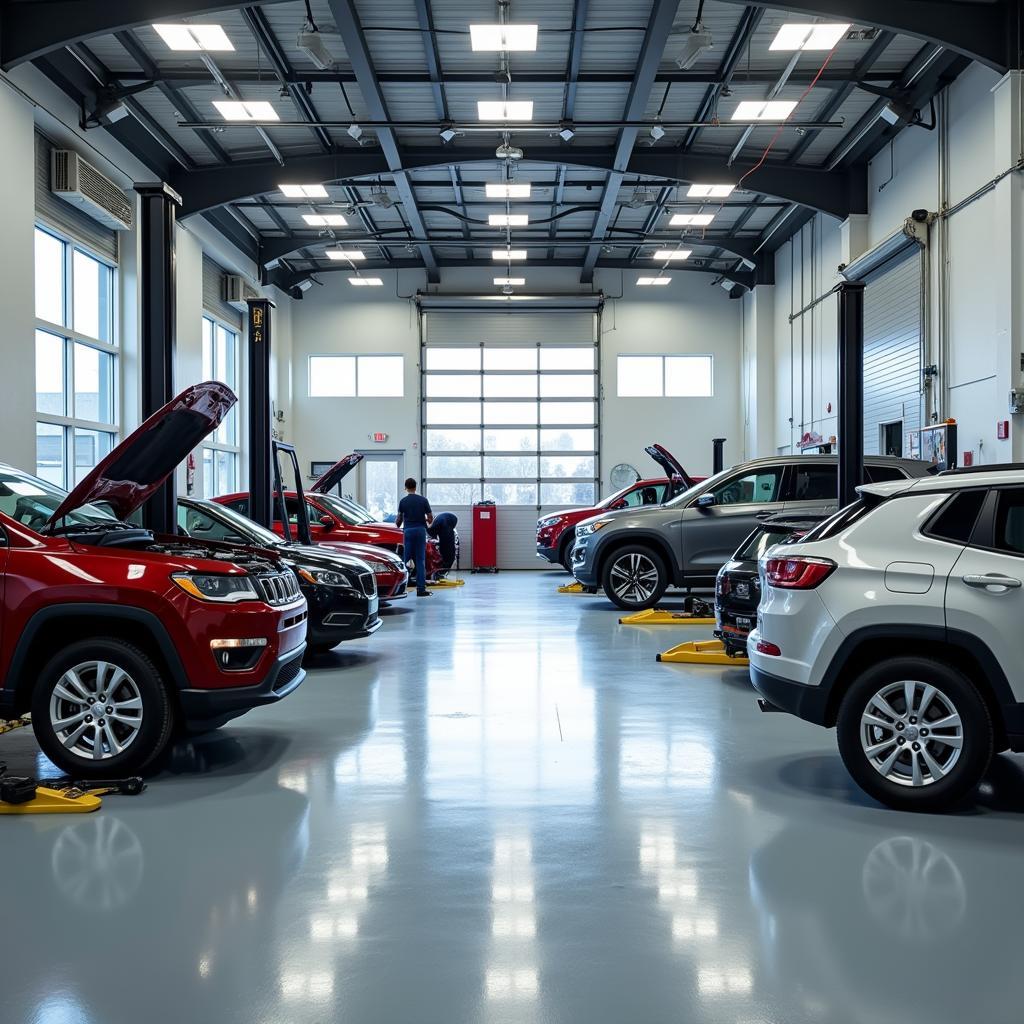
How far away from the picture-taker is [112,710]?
15.7 feet

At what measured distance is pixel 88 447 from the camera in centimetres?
1471

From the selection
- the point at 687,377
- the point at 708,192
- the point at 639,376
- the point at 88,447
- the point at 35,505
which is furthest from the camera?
the point at 687,377

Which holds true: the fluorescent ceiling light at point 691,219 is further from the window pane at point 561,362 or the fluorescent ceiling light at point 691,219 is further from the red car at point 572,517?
the red car at point 572,517

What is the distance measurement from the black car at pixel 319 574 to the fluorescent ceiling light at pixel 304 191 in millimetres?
9555

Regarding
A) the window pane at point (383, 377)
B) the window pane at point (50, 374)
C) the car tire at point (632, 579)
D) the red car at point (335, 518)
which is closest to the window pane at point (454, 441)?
the window pane at point (383, 377)

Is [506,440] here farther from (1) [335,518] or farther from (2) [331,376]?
(1) [335,518]

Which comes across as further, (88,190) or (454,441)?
(454,441)

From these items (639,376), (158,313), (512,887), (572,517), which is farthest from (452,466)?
(512,887)

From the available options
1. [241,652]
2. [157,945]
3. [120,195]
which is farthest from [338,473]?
[157,945]

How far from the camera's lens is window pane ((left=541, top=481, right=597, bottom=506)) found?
936 inches

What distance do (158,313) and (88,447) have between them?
8.65 m

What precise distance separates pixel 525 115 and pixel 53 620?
38.6 feet

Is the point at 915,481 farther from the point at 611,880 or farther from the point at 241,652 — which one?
the point at 241,652

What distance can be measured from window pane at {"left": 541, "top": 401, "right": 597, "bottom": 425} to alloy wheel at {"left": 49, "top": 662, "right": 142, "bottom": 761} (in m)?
19.5
